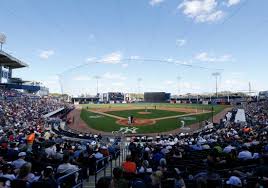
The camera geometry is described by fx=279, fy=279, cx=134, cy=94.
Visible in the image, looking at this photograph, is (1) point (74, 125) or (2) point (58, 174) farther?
(1) point (74, 125)

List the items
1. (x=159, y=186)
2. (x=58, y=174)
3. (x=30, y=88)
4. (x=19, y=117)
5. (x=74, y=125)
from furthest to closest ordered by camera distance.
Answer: (x=30, y=88) < (x=74, y=125) < (x=19, y=117) < (x=58, y=174) < (x=159, y=186)

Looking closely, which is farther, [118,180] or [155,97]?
[155,97]

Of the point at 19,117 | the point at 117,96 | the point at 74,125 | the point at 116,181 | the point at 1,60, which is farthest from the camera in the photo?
the point at 117,96

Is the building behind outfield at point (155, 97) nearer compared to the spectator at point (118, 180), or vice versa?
the spectator at point (118, 180)

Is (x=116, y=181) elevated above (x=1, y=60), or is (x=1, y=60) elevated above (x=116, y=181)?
(x=1, y=60)

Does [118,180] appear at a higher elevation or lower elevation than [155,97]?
lower

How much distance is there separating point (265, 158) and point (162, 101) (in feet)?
282

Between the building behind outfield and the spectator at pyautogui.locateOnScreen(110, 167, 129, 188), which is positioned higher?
the building behind outfield

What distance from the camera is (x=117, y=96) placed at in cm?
11112

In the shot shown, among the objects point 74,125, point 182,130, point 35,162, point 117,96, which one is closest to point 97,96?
point 117,96

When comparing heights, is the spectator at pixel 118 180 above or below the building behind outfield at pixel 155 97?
below

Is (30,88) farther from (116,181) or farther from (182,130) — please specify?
(116,181)

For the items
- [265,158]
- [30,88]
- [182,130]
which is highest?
[30,88]

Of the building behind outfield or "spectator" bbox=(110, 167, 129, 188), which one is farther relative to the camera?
the building behind outfield
